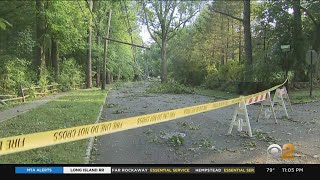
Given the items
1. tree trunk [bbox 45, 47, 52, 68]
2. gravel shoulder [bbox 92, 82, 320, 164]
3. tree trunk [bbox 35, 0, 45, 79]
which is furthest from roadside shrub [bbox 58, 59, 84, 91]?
gravel shoulder [bbox 92, 82, 320, 164]

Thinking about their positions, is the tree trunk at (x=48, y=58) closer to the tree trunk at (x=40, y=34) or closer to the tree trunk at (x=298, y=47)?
the tree trunk at (x=40, y=34)

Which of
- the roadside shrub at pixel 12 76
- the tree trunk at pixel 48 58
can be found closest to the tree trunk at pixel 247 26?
the roadside shrub at pixel 12 76

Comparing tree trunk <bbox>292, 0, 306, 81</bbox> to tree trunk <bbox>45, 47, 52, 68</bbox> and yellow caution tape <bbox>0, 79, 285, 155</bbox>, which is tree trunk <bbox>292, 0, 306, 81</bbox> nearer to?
yellow caution tape <bbox>0, 79, 285, 155</bbox>

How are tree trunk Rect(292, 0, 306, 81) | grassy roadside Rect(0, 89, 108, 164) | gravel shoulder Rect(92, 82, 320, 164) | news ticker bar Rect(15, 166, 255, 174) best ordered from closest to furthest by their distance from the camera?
news ticker bar Rect(15, 166, 255, 174), grassy roadside Rect(0, 89, 108, 164), gravel shoulder Rect(92, 82, 320, 164), tree trunk Rect(292, 0, 306, 81)

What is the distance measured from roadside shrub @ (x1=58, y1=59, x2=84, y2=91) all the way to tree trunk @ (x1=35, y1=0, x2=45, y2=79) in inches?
150

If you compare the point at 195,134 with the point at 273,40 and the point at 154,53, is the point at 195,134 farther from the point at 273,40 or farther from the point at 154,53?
the point at 154,53

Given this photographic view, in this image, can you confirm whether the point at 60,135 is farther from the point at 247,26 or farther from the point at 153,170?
the point at 247,26

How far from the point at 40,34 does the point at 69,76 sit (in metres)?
6.90

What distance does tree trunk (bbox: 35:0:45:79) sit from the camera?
2057 cm

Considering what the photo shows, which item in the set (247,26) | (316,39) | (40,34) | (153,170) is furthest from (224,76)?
(153,170)

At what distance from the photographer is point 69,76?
27609 mm

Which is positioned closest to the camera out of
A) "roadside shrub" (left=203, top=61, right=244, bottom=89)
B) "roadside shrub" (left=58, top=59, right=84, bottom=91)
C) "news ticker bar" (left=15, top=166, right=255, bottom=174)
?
"news ticker bar" (left=15, top=166, right=255, bottom=174)

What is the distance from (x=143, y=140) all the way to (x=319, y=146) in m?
2.76

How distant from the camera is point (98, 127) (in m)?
3.38
